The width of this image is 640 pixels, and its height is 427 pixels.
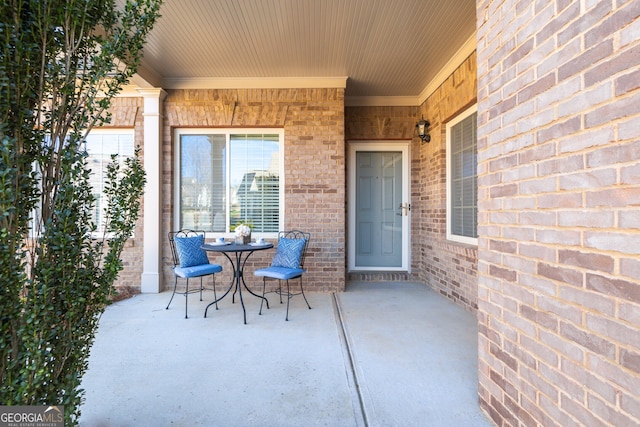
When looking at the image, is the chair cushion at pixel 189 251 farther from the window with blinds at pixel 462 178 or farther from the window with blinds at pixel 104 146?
the window with blinds at pixel 462 178

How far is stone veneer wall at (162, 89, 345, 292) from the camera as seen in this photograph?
13.6 feet

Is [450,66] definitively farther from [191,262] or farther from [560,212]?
[191,262]

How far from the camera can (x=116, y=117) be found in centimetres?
421

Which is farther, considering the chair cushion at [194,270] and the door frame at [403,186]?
the door frame at [403,186]

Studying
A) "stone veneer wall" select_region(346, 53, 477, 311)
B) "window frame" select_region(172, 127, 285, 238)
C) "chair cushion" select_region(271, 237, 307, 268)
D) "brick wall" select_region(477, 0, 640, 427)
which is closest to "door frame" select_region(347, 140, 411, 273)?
"stone veneer wall" select_region(346, 53, 477, 311)

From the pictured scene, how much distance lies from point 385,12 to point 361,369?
3.04 m

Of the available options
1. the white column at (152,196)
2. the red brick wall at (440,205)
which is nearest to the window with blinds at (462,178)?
the red brick wall at (440,205)

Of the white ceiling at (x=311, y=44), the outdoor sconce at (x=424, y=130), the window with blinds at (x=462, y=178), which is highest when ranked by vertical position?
the white ceiling at (x=311, y=44)

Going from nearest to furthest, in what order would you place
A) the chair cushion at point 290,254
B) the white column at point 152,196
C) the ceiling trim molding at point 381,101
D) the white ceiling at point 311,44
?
the white ceiling at point 311,44
the chair cushion at point 290,254
the white column at point 152,196
the ceiling trim molding at point 381,101

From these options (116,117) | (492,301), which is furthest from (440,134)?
(116,117)

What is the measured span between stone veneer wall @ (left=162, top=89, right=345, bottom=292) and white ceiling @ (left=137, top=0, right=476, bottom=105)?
0.76ft

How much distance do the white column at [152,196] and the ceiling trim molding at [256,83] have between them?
29 centimetres

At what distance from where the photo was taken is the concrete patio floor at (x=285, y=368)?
1614 mm

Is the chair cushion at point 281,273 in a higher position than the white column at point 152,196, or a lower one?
lower
